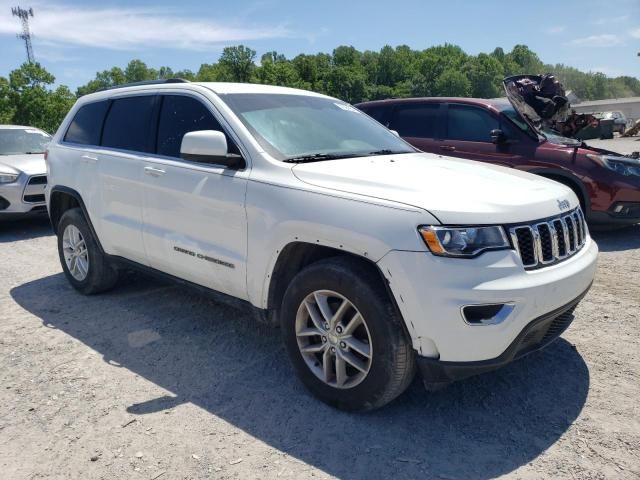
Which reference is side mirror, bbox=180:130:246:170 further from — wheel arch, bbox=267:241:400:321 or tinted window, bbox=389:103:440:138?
tinted window, bbox=389:103:440:138

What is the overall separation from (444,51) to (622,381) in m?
153

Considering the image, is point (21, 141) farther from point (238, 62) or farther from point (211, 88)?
point (238, 62)

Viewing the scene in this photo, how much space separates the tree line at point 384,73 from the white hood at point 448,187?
78.8 m

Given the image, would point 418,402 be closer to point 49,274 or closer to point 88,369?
point 88,369

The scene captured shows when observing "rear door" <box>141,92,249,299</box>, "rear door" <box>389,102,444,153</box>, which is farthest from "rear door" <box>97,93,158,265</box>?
"rear door" <box>389,102,444,153</box>

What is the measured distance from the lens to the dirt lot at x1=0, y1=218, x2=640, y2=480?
2.61m

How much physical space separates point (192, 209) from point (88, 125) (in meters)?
2.05

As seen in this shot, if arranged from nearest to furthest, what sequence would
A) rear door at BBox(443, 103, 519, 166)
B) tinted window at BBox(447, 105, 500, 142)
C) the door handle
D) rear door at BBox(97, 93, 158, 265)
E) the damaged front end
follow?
the door handle, rear door at BBox(97, 93, 158, 265), rear door at BBox(443, 103, 519, 166), tinted window at BBox(447, 105, 500, 142), the damaged front end

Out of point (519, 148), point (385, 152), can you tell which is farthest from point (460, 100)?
point (385, 152)

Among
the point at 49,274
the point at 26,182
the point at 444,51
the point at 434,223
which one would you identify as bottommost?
the point at 49,274

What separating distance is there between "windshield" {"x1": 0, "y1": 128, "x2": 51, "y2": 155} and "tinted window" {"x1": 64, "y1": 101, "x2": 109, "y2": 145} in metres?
4.68

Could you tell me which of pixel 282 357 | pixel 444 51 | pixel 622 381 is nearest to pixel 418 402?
pixel 282 357

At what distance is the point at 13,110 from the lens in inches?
985

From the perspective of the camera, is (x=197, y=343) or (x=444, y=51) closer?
(x=197, y=343)
